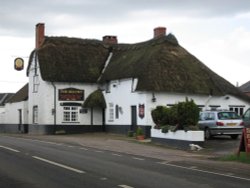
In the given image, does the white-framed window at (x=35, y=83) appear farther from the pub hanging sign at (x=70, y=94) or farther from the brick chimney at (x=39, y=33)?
the pub hanging sign at (x=70, y=94)

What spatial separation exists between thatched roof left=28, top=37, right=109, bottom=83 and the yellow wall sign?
360 cm

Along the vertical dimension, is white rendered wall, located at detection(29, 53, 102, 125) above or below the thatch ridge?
below

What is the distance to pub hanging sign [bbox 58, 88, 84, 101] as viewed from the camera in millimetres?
44438

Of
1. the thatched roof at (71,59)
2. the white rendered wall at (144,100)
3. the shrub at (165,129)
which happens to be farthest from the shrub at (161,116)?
the thatched roof at (71,59)

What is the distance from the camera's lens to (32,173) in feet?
46.0

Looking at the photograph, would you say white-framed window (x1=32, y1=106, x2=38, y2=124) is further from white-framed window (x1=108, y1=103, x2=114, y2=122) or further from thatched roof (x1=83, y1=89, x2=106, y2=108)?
white-framed window (x1=108, y1=103, x2=114, y2=122)

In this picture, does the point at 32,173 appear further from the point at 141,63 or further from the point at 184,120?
the point at 141,63

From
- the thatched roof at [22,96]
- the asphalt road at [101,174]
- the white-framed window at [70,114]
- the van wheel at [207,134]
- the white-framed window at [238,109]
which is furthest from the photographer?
the thatched roof at [22,96]

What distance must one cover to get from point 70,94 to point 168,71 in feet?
33.7

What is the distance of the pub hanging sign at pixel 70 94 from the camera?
44.4 metres

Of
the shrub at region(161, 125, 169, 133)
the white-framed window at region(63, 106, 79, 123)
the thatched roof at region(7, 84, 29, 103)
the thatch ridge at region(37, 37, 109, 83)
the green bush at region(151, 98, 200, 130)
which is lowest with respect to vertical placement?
the shrub at region(161, 125, 169, 133)

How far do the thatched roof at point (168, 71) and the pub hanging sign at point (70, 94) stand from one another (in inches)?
139

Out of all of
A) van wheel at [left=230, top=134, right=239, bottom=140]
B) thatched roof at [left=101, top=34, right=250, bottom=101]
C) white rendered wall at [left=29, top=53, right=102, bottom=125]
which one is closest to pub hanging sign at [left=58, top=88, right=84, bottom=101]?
white rendered wall at [left=29, top=53, right=102, bottom=125]

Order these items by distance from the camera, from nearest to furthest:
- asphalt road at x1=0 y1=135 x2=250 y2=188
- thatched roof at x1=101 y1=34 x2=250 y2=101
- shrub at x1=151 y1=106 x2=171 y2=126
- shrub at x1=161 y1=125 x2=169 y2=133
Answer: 1. asphalt road at x1=0 y1=135 x2=250 y2=188
2. shrub at x1=161 y1=125 x2=169 y2=133
3. shrub at x1=151 y1=106 x2=171 y2=126
4. thatched roof at x1=101 y1=34 x2=250 y2=101
